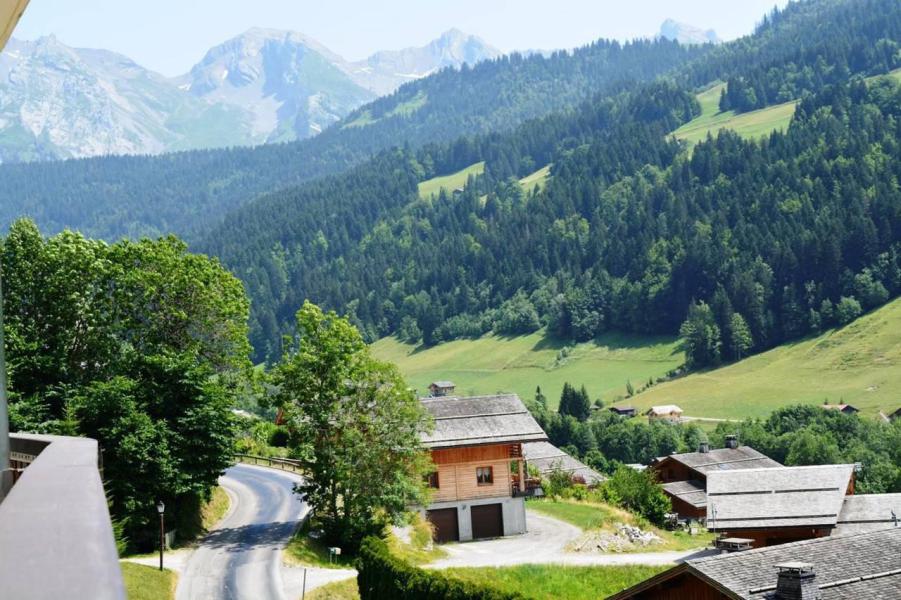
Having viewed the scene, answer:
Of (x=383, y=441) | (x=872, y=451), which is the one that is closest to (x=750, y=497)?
(x=383, y=441)

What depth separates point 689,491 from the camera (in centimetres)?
9275

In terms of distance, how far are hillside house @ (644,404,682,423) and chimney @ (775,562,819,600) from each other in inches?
4828

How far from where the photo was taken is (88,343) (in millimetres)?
53344

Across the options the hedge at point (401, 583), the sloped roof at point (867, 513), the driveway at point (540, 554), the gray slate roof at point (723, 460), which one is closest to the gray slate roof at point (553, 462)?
the gray slate roof at point (723, 460)

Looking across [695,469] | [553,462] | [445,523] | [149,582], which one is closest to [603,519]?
[445,523]

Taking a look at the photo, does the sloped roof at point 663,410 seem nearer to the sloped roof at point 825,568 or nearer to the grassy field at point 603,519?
the grassy field at point 603,519

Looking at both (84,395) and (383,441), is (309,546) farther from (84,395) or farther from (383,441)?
(84,395)

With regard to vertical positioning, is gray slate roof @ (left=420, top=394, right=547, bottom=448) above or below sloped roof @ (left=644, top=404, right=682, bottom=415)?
above

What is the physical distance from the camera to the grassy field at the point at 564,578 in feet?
150

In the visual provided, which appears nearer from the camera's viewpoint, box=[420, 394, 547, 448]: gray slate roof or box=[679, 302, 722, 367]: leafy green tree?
box=[420, 394, 547, 448]: gray slate roof

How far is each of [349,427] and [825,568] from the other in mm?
26528

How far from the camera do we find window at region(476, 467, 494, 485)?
6181cm

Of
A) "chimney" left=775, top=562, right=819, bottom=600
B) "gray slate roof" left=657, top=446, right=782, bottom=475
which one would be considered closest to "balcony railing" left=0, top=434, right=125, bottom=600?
"chimney" left=775, top=562, right=819, bottom=600

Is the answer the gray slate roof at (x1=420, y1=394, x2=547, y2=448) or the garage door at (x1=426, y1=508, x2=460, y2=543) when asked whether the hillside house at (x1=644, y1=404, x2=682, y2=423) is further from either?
the garage door at (x1=426, y1=508, x2=460, y2=543)
